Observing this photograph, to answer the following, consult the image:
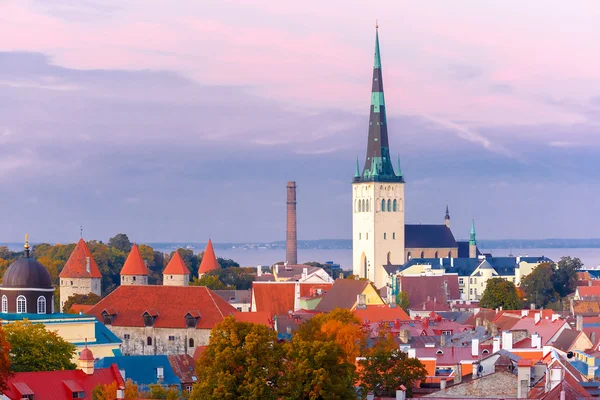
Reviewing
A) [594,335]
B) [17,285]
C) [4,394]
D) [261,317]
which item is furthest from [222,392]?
[261,317]

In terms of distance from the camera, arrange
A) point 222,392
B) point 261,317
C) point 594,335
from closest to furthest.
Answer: point 222,392 < point 594,335 < point 261,317

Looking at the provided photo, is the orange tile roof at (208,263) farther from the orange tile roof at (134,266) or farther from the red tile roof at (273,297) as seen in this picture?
the red tile roof at (273,297)

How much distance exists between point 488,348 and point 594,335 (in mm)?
8886

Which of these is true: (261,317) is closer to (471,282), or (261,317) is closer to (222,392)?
(222,392)

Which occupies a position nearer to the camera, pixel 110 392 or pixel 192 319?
pixel 110 392

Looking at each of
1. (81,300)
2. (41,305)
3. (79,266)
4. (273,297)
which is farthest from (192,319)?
(79,266)

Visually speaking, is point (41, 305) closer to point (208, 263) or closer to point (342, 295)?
point (342, 295)

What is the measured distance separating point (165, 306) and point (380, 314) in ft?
38.8

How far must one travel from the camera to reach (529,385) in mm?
45094

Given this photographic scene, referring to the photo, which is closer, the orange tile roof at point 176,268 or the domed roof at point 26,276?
the domed roof at point 26,276

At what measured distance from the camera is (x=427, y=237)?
164750 millimetres

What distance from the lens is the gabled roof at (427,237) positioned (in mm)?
163625

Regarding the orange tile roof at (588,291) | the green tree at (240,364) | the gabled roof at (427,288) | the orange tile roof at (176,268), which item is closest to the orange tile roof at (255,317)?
the orange tile roof at (176,268)

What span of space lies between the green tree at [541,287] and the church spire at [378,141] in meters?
37.4
